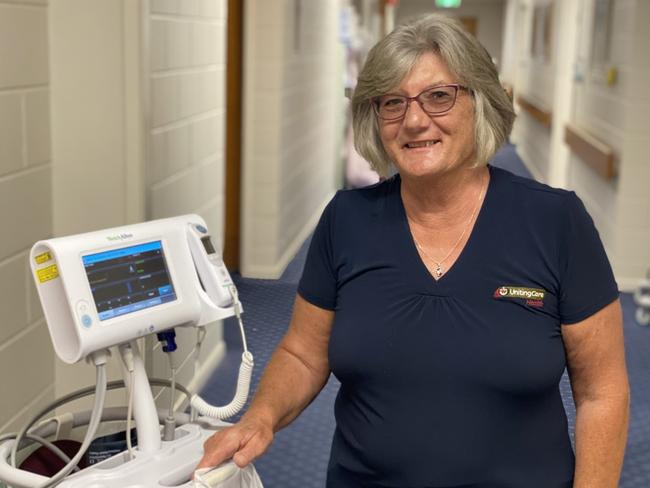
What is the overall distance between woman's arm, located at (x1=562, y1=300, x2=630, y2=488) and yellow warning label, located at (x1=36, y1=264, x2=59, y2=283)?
2.53 ft

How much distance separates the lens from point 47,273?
4.10 ft

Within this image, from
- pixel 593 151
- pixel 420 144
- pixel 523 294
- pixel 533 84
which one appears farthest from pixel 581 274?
pixel 533 84

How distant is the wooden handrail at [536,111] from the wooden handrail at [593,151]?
1.35 metres

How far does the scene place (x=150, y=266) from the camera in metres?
1.37

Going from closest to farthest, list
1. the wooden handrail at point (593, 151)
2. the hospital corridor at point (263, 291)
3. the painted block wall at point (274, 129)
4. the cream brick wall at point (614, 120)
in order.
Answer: the hospital corridor at point (263, 291) < the painted block wall at point (274, 129) < the cream brick wall at point (614, 120) < the wooden handrail at point (593, 151)

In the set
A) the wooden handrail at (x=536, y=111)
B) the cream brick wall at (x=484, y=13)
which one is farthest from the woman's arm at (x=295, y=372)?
the cream brick wall at (x=484, y=13)

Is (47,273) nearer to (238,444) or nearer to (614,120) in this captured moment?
(238,444)

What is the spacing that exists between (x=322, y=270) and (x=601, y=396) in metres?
0.49

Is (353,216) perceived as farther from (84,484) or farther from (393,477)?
(84,484)

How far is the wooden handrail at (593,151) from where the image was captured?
5.11 metres

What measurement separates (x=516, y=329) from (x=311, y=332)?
0.36 m

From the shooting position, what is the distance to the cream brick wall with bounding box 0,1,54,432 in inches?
76.5

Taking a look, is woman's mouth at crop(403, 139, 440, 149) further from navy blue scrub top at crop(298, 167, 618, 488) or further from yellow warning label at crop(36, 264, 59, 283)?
yellow warning label at crop(36, 264, 59, 283)

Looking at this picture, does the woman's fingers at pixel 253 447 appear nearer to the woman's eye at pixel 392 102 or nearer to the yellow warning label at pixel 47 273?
the yellow warning label at pixel 47 273
